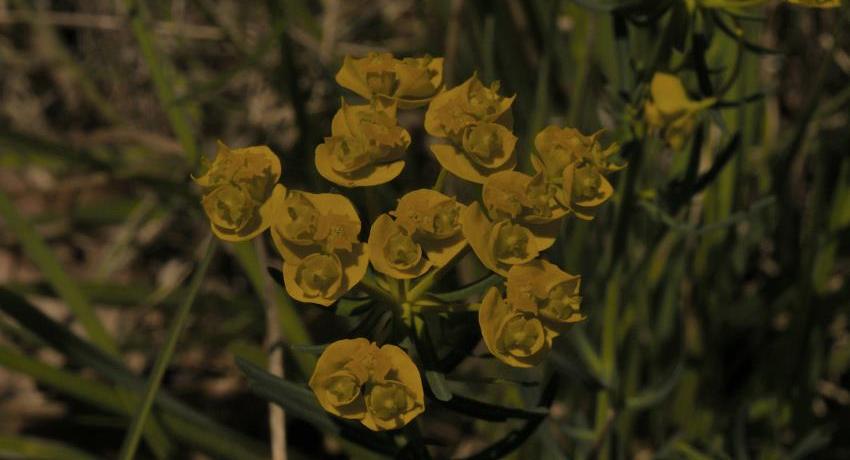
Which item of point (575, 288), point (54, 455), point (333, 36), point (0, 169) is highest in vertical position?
point (333, 36)

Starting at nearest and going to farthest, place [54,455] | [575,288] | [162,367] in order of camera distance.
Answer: [575,288] < [162,367] < [54,455]

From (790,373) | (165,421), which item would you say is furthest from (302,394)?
(790,373)

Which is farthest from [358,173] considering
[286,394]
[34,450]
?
[34,450]

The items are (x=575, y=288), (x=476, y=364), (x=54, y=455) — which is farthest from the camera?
(x=476, y=364)

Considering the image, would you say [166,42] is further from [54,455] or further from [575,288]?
[575,288]

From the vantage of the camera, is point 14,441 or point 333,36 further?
point 333,36

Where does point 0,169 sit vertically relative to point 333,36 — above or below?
below
